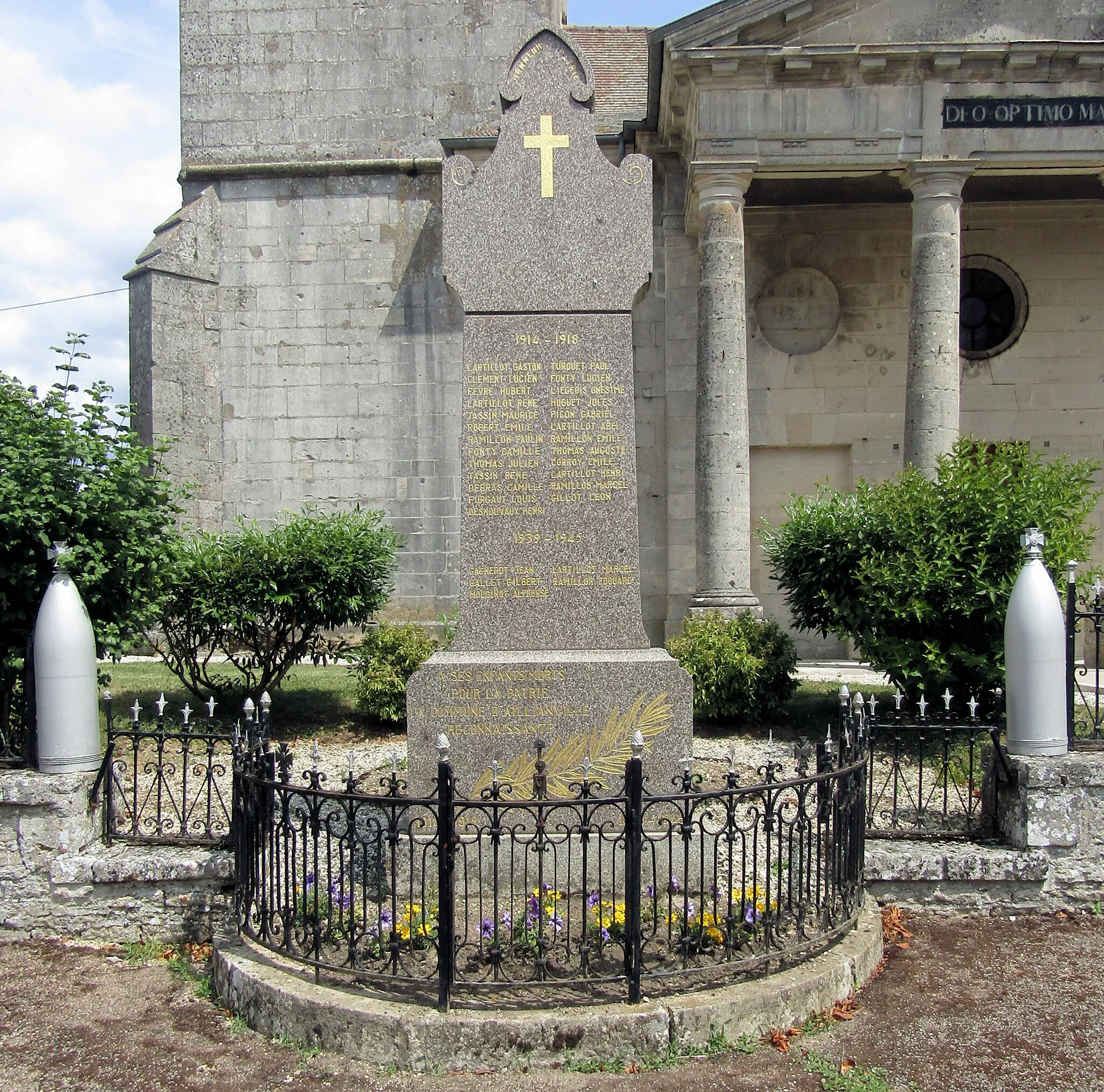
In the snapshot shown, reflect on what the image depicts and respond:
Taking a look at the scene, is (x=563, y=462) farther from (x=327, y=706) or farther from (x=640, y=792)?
(x=327, y=706)

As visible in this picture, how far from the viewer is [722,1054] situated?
4062 mm

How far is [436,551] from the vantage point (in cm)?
1644

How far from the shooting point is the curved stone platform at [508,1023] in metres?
3.98

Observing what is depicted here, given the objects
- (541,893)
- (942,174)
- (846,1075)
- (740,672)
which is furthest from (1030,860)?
(942,174)

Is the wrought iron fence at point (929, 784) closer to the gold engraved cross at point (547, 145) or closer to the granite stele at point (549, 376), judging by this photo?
the granite stele at point (549, 376)

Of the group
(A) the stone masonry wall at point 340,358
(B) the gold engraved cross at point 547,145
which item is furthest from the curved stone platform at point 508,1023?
(A) the stone masonry wall at point 340,358

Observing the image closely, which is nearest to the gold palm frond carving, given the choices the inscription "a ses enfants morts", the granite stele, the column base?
the granite stele

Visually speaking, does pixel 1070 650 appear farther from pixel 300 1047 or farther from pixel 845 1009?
pixel 300 1047

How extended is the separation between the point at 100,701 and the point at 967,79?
40.9 ft

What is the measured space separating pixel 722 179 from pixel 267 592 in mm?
7816

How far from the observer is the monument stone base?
18.3 ft

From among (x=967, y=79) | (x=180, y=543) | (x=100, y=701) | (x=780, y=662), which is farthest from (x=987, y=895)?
(x=967, y=79)

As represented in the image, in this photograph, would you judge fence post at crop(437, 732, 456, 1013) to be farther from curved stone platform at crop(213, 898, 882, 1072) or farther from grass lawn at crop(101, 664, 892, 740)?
grass lawn at crop(101, 664, 892, 740)

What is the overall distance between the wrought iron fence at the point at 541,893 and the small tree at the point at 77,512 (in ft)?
9.91
